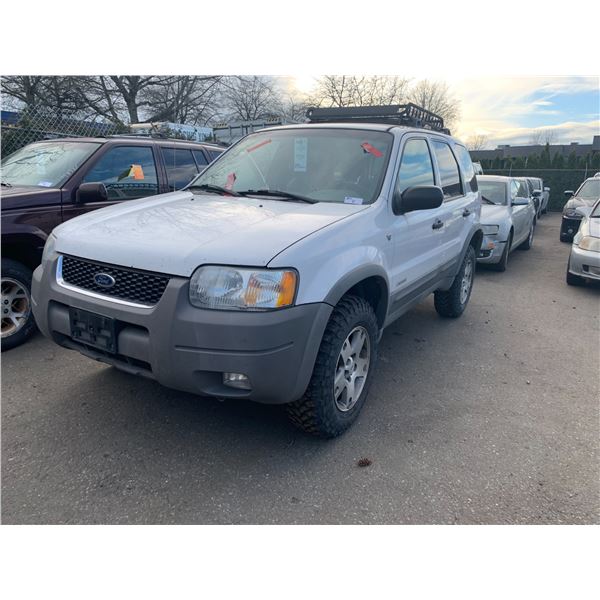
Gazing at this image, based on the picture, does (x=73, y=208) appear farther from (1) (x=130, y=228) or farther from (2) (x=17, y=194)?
(1) (x=130, y=228)

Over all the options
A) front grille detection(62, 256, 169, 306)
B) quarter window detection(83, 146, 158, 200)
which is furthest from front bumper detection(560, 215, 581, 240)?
front grille detection(62, 256, 169, 306)

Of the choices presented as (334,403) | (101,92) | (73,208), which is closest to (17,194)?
(73,208)

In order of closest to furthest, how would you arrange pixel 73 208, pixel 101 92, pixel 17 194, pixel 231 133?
pixel 17 194 → pixel 73 208 → pixel 231 133 → pixel 101 92

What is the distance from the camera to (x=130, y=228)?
2.64m

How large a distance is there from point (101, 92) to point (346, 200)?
24458mm

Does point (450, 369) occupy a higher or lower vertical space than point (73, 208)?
lower

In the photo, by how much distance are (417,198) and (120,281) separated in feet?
6.63

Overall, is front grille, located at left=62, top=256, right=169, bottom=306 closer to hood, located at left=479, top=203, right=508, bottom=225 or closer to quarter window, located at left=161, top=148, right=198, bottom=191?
quarter window, located at left=161, top=148, right=198, bottom=191

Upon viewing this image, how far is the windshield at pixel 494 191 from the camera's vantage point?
Result: 894 centimetres

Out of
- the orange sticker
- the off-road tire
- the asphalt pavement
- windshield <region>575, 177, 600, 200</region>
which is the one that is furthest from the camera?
windshield <region>575, 177, 600, 200</region>

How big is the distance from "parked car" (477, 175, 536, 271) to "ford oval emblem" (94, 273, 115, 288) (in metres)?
6.28

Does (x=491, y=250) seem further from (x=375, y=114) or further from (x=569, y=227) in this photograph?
(x=569, y=227)

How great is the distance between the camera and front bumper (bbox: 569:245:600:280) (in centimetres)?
672

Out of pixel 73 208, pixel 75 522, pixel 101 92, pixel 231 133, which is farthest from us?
pixel 101 92
